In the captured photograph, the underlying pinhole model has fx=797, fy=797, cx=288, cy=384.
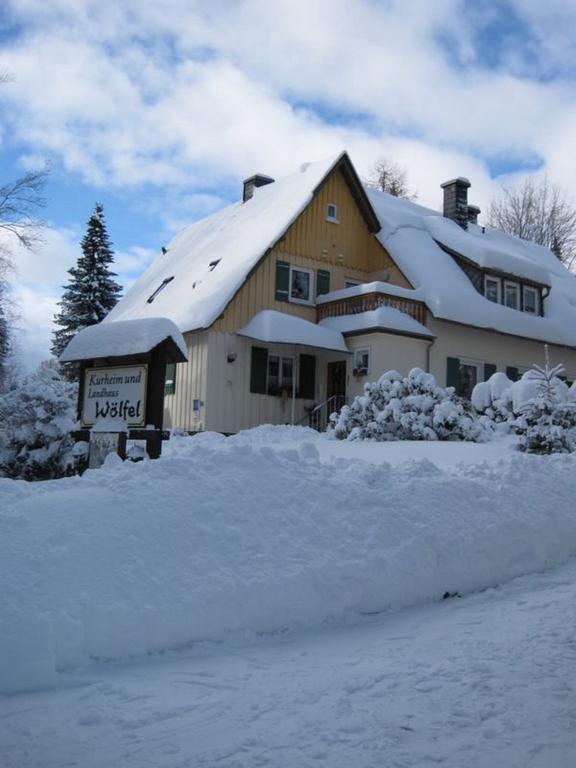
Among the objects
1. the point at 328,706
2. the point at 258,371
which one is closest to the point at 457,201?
the point at 258,371

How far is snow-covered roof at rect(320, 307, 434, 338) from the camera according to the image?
2255cm

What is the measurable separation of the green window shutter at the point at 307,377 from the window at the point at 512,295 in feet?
27.5

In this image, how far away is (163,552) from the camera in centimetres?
629

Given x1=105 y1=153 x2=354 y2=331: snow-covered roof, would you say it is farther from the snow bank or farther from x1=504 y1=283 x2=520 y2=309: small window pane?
the snow bank

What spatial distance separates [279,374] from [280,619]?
1722 centimetres

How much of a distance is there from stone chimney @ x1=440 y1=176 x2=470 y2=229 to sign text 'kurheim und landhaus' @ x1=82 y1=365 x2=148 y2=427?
24526 mm

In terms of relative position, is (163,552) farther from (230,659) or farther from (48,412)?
(48,412)

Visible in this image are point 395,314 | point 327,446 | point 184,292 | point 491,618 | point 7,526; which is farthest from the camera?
point 184,292

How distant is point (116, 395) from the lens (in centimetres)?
928

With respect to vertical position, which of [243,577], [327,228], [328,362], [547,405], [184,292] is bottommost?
[243,577]

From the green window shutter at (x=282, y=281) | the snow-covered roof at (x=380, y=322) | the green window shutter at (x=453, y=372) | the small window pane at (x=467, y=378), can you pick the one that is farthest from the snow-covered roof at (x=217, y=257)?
the small window pane at (x=467, y=378)

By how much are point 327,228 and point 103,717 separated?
22496 mm

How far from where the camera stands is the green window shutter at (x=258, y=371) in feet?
73.7

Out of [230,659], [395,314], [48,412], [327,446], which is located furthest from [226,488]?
[395,314]
